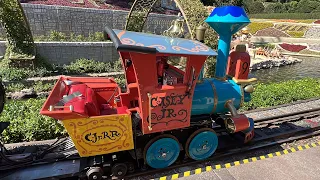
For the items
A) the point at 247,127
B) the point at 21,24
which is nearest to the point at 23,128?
the point at 247,127

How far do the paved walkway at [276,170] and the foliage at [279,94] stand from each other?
10.8ft

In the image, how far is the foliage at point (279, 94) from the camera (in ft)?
29.8

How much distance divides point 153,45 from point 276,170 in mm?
3867

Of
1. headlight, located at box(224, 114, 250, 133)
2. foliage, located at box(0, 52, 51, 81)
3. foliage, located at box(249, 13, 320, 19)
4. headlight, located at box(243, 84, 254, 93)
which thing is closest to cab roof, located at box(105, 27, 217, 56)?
headlight, located at box(243, 84, 254, 93)

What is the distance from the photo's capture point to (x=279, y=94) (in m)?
9.75

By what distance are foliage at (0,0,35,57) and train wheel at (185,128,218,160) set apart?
1035 centimetres

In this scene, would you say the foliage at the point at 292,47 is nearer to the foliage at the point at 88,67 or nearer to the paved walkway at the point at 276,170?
the foliage at the point at 88,67

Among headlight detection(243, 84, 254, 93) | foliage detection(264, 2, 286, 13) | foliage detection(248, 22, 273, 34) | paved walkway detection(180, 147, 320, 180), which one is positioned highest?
foliage detection(264, 2, 286, 13)

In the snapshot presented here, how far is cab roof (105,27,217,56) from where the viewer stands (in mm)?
3574

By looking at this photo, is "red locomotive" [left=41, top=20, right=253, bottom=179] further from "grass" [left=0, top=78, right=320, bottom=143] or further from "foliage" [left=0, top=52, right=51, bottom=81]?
"foliage" [left=0, top=52, right=51, bottom=81]

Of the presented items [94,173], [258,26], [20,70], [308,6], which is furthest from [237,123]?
[308,6]

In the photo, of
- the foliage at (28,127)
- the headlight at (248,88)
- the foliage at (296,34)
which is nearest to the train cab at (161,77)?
the headlight at (248,88)

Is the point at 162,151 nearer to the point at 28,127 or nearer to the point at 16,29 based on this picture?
the point at 28,127

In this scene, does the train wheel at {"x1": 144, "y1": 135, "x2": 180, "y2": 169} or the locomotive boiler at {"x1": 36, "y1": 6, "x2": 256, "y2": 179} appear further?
the train wheel at {"x1": 144, "y1": 135, "x2": 180, "y2": 169}
